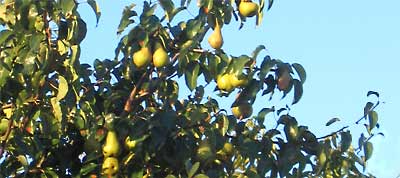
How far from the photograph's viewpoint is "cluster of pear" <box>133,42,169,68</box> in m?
3.72

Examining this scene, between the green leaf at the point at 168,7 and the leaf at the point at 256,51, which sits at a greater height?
the green leaf at the point at 168,7

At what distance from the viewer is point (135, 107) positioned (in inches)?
158

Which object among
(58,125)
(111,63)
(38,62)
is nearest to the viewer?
(38,62)

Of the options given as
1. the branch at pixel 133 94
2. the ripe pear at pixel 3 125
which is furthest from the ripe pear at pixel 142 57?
the ripe pear at pixel 3 125

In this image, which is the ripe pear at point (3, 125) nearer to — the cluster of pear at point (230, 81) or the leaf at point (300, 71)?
the cluster of pear at point (230, 81)

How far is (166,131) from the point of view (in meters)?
3.73

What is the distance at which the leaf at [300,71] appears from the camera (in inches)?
150

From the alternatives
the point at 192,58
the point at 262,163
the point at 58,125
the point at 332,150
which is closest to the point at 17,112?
the point at 58,125

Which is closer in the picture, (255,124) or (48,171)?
(48,171)

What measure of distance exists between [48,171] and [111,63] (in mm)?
672

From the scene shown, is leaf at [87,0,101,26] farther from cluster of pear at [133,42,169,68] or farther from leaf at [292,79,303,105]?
leaf at [292,79,303,105]

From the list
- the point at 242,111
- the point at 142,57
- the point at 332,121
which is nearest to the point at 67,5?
the point at 142,57

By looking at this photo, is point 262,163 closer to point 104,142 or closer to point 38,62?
point 104,142

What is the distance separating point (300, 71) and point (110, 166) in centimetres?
97
